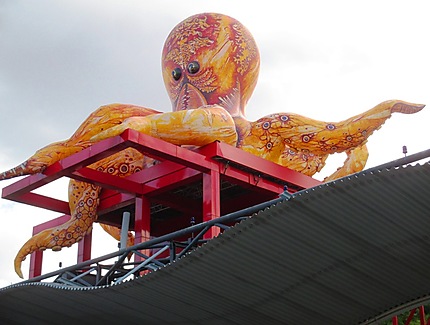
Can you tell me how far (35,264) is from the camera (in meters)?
21.3

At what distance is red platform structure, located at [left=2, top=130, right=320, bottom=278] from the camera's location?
16844 millimetres

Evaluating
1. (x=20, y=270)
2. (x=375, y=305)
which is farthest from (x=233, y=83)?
(x=375, y=305)

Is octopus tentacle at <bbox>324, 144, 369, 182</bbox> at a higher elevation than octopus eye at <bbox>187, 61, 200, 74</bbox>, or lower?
lower

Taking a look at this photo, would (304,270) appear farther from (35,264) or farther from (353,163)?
(35,264)

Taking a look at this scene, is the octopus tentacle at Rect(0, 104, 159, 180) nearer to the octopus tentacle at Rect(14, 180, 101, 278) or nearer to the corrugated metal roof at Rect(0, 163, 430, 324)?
the octopus tentacle at Rect(14, 180, 101, 278)

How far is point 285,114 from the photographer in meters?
19.2

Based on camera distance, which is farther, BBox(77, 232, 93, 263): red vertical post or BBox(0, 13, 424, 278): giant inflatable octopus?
BBox(77, 232, 93, 263): red vertical post

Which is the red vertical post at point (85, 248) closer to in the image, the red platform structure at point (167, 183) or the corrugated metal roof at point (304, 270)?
the red platform structure at point (167, 183)

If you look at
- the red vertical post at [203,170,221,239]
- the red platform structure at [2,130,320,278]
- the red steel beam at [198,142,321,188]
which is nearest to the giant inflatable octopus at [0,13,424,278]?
the red steel beam at [198,142,321,188]

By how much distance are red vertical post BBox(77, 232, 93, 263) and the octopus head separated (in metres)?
4.58

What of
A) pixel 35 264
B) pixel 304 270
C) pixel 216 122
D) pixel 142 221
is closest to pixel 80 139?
pixel 142 221

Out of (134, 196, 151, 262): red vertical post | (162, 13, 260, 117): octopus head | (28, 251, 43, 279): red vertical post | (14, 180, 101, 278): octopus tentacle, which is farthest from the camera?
(28, 251, 43, 279): red vertical post

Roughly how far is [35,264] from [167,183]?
5478mm

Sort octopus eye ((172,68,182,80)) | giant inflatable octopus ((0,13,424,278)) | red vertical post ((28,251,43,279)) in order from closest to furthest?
giant inflatable octopus ((0,13,424,278)) → octopus eye ((172,68,182,80)) → red vertical post ((28,251,43,279))
